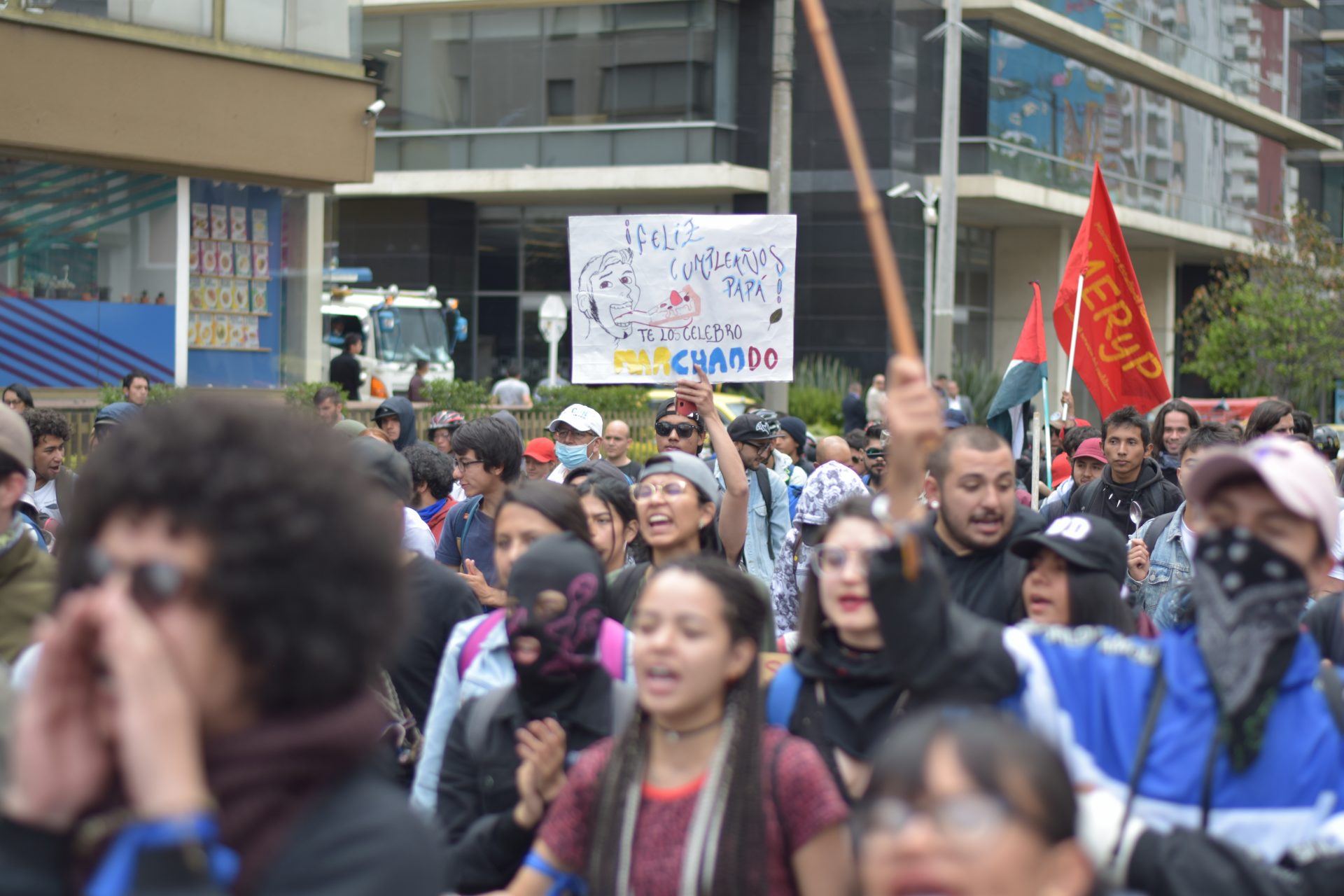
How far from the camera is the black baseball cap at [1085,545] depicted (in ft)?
12.4

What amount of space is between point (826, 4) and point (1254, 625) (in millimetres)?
29630

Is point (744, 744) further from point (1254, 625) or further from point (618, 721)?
point (1254, 625)

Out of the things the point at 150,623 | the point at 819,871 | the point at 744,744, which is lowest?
the point at 819,871

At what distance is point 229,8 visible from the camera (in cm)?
1698

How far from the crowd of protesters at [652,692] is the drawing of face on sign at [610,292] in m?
2.92

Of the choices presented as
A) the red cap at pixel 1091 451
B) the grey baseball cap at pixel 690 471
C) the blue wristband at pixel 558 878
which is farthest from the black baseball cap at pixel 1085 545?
the red cap at pixel 1091 451

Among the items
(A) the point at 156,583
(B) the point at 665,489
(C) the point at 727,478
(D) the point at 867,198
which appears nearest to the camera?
(A) the point at 156,583

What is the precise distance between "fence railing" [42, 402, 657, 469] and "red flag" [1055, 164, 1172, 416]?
4260 mm

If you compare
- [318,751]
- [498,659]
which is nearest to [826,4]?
[498,659]

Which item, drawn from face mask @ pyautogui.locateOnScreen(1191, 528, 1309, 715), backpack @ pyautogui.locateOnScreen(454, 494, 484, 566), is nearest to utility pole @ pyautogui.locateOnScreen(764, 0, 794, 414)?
backpack @ pyautogui.locateOnScreen(454, 494, 484, 566)

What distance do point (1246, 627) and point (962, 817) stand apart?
0.99 meters

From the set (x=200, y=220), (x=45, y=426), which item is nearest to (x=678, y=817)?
(x=45, y=426)

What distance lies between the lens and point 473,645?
3.96m

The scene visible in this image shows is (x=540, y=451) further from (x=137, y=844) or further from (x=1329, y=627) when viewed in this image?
(x=137, y=844)
